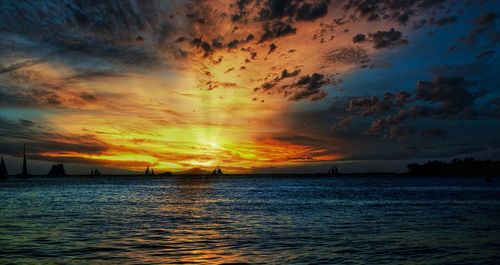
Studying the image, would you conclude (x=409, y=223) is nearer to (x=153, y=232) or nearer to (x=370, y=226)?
(x=370, y=226)

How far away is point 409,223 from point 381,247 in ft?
45.8

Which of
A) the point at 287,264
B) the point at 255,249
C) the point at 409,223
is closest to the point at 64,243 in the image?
the point at 255,249

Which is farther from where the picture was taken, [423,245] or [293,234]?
[293,234]

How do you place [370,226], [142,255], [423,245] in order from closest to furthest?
[142,255]
[423,245]
[370,226]

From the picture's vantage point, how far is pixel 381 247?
25.3 m

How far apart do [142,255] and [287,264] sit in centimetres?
802

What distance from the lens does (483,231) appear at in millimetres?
32406

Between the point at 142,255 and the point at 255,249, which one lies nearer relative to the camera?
the point at 142,255

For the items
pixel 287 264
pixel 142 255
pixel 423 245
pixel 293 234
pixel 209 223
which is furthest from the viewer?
pixel 209 223

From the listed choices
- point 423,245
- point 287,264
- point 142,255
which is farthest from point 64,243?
point 423,245

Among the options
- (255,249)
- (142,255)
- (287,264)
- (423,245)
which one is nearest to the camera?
(287,264)

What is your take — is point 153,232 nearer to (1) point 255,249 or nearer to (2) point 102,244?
(2) point 102,244

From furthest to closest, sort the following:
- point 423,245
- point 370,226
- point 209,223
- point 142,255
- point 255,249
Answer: point 209,223 → point 370,226 → point 423,245 → point 255,249 → point 142,255

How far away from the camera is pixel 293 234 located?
30.7 meters
